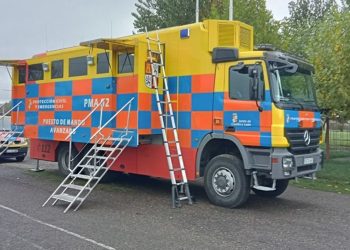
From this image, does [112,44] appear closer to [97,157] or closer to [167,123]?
[167,123]

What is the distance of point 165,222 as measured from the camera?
776cm

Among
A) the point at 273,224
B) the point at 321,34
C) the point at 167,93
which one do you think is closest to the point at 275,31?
the point at 321,34

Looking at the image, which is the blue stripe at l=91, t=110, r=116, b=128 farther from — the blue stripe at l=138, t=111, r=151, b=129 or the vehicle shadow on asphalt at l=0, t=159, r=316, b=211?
the vehicle shadow on asphalt at l=0, t=159, r=316, b=211

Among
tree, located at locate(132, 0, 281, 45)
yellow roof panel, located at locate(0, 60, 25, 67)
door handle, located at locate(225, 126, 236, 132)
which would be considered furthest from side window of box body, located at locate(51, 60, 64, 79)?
tree, located at locate(132, 0, 281, 45)

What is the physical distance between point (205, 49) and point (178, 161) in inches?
93.5

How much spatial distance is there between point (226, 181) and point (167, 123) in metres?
1.92

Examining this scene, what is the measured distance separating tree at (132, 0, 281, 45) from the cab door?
9.78m

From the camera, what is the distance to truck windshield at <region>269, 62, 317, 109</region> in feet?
27.9

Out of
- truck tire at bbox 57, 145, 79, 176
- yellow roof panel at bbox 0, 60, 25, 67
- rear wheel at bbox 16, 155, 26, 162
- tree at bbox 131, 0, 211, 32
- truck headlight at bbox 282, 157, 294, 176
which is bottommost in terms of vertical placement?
rear wheel at bbox 16, 155, 26, 162

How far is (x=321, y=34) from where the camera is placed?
15.6 meters

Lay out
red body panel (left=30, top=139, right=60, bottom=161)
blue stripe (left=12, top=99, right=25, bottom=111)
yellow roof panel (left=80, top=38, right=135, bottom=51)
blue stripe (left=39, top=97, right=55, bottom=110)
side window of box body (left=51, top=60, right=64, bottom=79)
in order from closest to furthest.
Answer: yellow roof panel (left=80, top=38, right=135, bottom=51), side window of box body (left=51, top=60, right=64, bottom=79), blue stripe (left=39, top=97, right=55, bottom=110), red body panel (left=30, top=139, right=60, bottom=161), blue stripe (left=12, top=99, right=25, bottom=111)

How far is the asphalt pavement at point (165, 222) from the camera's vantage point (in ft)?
21.4

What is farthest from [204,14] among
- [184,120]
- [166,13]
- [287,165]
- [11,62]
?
[287,165]

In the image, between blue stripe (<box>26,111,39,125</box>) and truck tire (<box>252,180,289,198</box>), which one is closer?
truck tire (<box>252,180,289,198</box>)
